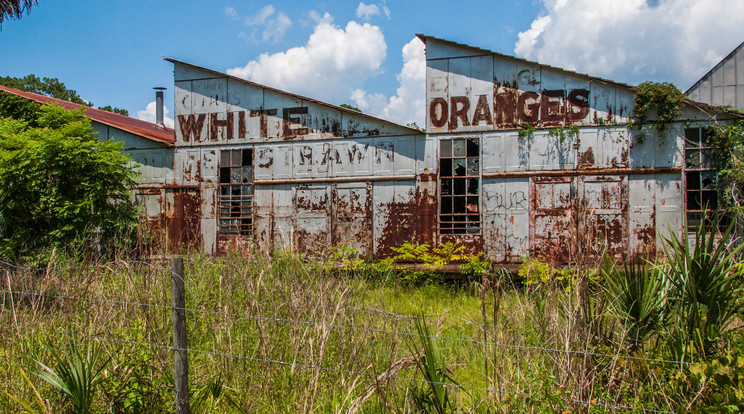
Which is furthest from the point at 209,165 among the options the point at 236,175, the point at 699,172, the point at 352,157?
the point at 699,172

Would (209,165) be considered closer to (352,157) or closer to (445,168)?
(352,157)

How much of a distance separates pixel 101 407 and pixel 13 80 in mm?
41356

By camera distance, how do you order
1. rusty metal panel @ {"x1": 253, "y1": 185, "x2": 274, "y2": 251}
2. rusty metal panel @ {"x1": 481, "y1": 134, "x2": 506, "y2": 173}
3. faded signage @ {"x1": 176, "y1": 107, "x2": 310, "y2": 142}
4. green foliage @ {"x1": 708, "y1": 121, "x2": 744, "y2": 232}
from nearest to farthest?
1. green foliage @ {"x1": 708, "y1": 121, "x2": 744, "y2": 232}
2. rusty metal panel @ {"x1": 481, "y1": 134, "x2": 506, "y2": 173}
3. faded signage @ {"x1": 176, "y1": 107, "x2": 310, "y2": 142}
4. rusty metal panel @ {"x1": 253, "y1": 185, "x2": 274, "y2": 251}

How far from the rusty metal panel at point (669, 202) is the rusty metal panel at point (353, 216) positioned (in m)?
5.71

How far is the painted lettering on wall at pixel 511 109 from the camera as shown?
31.9 feet

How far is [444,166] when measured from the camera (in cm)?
1038

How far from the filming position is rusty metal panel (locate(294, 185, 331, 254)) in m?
11.0

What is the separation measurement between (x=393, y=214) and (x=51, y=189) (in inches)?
273

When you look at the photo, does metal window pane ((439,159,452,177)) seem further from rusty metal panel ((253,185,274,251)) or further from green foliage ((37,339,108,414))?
green foliage ((37,339,108,414))

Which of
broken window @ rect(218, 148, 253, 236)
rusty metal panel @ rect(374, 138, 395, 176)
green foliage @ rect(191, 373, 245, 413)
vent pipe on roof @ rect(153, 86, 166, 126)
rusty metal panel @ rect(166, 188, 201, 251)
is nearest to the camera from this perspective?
green foliage @ rect(191, 373, 245, 413)

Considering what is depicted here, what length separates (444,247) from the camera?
10.2 meters

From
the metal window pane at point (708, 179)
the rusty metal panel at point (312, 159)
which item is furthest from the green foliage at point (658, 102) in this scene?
the rusty metal panel at point (312, 159)

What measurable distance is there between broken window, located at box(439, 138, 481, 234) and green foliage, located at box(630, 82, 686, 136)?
3.07 meters

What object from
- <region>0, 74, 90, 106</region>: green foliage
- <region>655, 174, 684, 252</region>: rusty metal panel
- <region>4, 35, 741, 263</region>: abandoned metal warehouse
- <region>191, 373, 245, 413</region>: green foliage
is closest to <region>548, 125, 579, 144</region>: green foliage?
<region>4, 35, 741, 263</region>: abandoned metal warehouse
